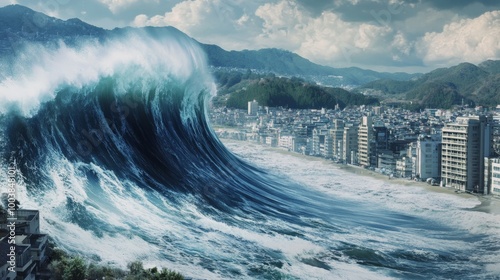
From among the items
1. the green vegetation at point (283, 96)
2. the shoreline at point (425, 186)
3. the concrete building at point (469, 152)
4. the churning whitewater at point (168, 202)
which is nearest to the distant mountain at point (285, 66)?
the green vegetation at point (283, 96)

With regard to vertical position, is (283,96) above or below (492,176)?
above

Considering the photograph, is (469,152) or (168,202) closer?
(168,202)

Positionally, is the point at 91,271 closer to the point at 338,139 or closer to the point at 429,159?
the point at 429,159

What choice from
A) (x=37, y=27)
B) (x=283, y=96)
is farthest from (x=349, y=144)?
(x=283, y=96)

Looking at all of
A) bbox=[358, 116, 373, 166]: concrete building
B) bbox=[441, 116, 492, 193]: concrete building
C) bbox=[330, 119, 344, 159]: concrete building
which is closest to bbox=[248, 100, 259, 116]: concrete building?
bbox=[330, 119, 344, 159]: concrete building

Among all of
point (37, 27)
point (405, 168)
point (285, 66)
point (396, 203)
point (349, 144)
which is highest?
point (285, 66)

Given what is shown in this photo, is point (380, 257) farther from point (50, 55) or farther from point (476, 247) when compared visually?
point (50, 55)

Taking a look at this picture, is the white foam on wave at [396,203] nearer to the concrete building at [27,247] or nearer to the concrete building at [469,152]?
the concrete building at [469,152]

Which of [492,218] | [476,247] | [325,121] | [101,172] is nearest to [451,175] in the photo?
[492,218]

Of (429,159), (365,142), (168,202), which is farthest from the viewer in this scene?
(365,142)
